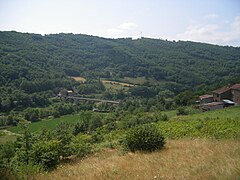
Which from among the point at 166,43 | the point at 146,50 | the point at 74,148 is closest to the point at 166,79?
the point at 146,50

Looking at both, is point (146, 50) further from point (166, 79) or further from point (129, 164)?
point (129, 164)

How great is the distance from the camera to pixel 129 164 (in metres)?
8.71

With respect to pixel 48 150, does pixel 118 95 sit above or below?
below

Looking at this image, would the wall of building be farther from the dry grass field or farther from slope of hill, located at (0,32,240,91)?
the dry grass field

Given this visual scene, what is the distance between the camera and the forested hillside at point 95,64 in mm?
92062

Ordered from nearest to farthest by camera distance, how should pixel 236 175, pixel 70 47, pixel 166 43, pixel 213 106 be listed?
pixel 236 175, pixel 213 106, pixel 70 47, pixel 166 43

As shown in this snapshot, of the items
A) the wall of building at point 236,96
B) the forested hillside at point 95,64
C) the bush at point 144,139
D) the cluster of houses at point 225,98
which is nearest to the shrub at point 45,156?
the bush at point 144,139

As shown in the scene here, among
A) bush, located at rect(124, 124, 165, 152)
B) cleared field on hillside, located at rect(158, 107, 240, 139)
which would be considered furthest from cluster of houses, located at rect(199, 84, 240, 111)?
bush, located at rect(124, 124, 165, 152)

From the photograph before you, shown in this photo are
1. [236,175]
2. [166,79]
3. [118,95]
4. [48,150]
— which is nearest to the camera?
[236,175]

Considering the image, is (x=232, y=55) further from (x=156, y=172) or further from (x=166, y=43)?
(x=156, y=172)

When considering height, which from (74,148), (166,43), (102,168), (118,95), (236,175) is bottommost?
(118,95)

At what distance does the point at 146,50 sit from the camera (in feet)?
563

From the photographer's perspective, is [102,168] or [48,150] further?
[48,150]

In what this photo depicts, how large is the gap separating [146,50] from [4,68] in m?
98.7
